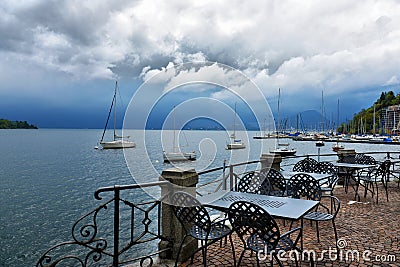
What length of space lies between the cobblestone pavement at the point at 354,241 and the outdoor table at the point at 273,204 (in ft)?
2.32

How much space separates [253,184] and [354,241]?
1671 millimetres

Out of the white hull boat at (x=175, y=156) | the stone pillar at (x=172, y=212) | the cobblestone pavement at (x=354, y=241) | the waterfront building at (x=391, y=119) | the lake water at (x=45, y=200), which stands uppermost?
the waterfront building at (x=391, y=119)

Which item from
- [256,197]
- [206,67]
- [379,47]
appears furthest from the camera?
[379,47]

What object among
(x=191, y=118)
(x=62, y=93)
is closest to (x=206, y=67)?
(x=191, y=118)

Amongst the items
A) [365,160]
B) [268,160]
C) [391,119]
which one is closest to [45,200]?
[268,160]

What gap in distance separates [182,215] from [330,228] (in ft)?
9.92

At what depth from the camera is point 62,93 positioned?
185 ft

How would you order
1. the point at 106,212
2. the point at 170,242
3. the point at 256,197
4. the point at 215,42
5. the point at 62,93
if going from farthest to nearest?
the point at 62,93 → the point at 106,212 → the point at 215,42 → the point at 256,197 → the point at 170,242

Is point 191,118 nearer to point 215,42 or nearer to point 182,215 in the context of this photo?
point 182,215

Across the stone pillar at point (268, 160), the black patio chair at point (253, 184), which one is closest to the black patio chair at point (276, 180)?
the black patio chair at point (253, 184)

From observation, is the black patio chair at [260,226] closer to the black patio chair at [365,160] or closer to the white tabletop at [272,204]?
the white tabletop at [272,204]

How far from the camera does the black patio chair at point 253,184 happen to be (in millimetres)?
4539

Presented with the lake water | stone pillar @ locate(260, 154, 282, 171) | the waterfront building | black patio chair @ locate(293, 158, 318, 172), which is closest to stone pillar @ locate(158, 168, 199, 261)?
the lake water

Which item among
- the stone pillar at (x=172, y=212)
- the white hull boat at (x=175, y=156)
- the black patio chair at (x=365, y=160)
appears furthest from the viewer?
the white hull boat at (x=175, y=156)
